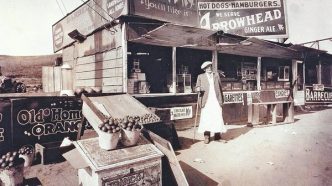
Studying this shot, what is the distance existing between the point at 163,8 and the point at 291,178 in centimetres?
717

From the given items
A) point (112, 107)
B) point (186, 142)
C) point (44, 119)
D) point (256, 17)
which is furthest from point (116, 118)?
point (256, 17)

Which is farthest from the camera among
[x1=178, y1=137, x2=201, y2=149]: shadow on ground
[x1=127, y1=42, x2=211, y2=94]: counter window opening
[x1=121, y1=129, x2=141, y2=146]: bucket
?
[x1=127, y1=42, x2=211, y2=94]: counter window opening

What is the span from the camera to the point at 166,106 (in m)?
9.55

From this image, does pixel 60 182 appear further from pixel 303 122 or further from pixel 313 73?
pixel 313 73

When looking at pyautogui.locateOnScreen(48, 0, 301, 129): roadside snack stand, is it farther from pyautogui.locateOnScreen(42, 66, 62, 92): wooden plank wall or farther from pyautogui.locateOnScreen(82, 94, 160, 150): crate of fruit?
pyautogui.locateOnScreen(82, 94, 160, 150): crate of fruit

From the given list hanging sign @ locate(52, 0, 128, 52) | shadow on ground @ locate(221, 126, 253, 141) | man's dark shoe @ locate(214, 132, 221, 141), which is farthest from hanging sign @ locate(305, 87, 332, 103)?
hanging sign @ locate(52, 0, 128, 52)

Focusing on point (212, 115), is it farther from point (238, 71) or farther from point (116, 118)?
point (238, 71)

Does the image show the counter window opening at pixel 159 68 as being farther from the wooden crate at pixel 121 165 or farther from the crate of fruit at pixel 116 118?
the wooden crate at pixel 121 165

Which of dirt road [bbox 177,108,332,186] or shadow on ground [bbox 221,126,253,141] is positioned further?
shadow on ground [bbox 221,126,253,141]

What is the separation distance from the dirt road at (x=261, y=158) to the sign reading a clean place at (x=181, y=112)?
77 centimetres

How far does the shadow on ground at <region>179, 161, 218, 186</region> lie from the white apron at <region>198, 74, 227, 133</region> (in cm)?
220

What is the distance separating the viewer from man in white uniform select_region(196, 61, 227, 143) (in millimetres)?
7430

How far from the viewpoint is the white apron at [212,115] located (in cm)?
741

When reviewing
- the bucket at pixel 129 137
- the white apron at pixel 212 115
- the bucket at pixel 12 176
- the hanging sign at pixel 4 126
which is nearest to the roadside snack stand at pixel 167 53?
the white apron at pixel 212 115
